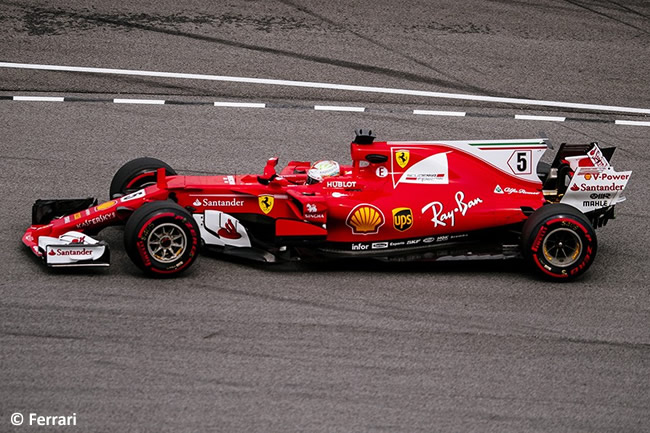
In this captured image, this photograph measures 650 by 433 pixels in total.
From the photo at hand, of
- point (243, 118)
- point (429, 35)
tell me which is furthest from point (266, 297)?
point (429, 35)

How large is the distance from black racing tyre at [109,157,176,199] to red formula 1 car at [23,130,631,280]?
1.03 ft

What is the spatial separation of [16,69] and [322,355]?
25.8 feet

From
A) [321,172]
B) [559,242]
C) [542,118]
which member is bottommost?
[559,242]

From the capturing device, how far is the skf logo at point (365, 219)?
9.96 meters

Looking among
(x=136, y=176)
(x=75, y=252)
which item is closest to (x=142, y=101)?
(x=136, y=176)

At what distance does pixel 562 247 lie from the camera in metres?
9.97

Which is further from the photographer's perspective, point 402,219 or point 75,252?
point 402,219

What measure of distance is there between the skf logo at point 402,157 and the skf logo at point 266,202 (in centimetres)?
124

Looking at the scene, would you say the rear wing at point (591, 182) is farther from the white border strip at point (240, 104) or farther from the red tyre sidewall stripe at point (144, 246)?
the white border strip at point (240, 104)

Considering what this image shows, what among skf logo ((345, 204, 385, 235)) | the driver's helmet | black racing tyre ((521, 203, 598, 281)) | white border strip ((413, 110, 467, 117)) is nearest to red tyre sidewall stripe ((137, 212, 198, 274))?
the driver's helmet

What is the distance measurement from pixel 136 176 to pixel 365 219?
233 centimetres

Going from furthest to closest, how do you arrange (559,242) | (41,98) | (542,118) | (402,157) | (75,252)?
(542,118), (41,98), (402,157), (559,242), (75,252)

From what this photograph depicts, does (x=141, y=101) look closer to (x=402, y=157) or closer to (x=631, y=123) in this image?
(x=402, y=157)

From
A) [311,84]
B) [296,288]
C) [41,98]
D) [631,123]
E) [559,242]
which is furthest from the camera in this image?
[311,84]
